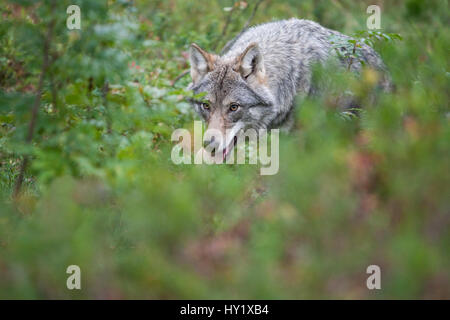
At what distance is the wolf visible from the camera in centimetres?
561

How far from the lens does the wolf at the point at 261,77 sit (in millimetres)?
5609

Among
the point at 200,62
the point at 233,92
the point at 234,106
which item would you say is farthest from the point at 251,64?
the point at 200,62

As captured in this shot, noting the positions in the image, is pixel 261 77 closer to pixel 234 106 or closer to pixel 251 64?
pixel 251 64

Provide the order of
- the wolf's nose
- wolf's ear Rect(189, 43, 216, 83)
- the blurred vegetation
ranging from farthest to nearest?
wolf's ear Rect(189, 43, 216, 83), the wolf's nose, the blurred vegetation

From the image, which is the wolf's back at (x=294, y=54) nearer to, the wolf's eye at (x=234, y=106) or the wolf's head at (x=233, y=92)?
the wolf's head at (x=233, y=92)

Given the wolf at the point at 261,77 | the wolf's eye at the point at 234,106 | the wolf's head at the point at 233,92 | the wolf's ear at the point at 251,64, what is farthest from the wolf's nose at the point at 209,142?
the wolf's ear at the point at 251,64

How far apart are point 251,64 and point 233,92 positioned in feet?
1.44

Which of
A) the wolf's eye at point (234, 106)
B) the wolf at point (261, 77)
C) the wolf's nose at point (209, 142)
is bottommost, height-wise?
the wolf's nose at point (209, 142)

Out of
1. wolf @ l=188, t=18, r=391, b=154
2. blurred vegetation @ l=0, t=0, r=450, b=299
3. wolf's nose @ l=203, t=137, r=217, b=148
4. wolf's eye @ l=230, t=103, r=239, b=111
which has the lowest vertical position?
blurred vegetation @ l=0, t=0, r=450, b=299

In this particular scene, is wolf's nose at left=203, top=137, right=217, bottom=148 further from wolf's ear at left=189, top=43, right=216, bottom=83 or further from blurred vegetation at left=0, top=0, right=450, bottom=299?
blurred vegetation at left=0, top=0, right=450, bottom=299

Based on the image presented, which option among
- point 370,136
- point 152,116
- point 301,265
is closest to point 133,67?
point 152,116

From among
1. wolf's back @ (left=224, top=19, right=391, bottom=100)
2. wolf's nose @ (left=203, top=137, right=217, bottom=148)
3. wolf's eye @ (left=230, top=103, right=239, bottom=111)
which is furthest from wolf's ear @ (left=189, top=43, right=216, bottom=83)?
wolf's nose @ (left=203, top=137, right=217, bottom=148)

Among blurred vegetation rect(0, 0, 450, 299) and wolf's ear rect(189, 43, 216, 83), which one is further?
wolf's ear rect(189, 43, 216, 83)

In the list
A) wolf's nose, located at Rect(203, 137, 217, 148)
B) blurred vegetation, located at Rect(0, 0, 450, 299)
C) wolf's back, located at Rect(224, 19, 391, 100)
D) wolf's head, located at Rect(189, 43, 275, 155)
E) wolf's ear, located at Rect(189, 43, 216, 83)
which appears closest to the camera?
blurred vegetation, located at Rect(0, 0, 450, 299)
